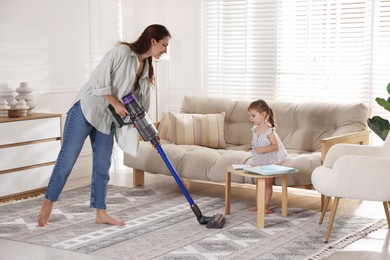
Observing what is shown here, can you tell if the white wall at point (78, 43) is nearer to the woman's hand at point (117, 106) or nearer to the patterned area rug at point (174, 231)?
the patterned area rug at point (174, 231)

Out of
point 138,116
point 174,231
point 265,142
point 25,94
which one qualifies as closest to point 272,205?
point 265,142

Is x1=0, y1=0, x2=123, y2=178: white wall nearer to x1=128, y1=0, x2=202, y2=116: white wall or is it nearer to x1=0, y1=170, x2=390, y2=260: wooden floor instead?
x1=128, y1=0, x2=202, y2=116: white wall

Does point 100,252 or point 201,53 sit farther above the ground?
point 201,53

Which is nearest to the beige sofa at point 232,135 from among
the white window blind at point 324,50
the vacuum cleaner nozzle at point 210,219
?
the white window blind at point 324,50

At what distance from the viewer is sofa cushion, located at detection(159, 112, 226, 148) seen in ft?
20.8

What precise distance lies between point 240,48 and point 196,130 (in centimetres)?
121

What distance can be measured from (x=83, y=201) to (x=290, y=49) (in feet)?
7.99

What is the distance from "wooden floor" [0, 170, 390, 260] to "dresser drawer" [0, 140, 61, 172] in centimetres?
42

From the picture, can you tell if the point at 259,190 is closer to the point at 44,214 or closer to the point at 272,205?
the point at 272,205

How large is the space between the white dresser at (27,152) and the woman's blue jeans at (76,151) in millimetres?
1073

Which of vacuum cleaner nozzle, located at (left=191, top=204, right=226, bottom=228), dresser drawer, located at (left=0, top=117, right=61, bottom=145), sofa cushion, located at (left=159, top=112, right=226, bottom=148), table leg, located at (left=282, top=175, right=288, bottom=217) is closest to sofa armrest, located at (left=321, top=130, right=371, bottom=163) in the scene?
table leg, located at (left=282, top=175, right=288, bottom=217)

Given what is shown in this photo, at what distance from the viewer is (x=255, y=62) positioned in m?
7.04

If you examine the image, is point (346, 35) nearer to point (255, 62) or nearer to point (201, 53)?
point (255, 62)

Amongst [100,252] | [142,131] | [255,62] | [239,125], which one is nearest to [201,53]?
[255,62]
